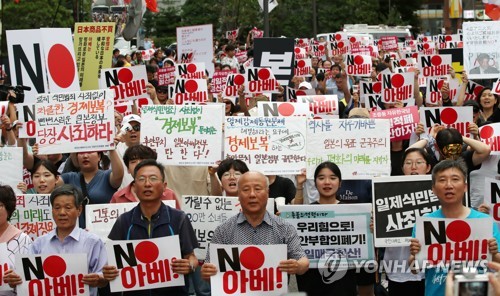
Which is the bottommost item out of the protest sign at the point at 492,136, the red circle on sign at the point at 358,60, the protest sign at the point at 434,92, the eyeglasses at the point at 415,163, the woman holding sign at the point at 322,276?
the woman holding sign at the point at 322,276

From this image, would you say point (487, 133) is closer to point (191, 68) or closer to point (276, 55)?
point (276, 55)

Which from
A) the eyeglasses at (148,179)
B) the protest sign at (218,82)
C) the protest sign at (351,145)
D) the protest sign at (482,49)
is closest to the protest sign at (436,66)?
the protest sign at (482,49)

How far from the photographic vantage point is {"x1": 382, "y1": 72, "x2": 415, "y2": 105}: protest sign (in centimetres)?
1614

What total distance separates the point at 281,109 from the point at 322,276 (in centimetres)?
430

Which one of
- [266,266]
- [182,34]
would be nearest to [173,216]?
[266,266]

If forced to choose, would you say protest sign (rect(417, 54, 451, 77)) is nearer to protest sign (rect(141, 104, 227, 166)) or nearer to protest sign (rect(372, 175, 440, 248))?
protest sign (rect(141, 104, 227, 166))

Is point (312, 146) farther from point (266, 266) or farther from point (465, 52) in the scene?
point (465, 52)

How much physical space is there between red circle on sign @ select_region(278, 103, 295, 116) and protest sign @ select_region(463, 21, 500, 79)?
16.4 ft

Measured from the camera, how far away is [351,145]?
34.8ft

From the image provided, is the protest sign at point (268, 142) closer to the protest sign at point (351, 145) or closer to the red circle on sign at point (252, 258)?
the protest sign at point (351, 145)

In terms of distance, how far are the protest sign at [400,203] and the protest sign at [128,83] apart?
522 cm

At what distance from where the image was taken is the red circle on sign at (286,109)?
12800 millimetres

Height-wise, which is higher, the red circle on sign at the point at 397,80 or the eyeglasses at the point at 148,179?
the red circle on sign at the point at 397,80

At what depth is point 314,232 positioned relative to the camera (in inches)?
353
